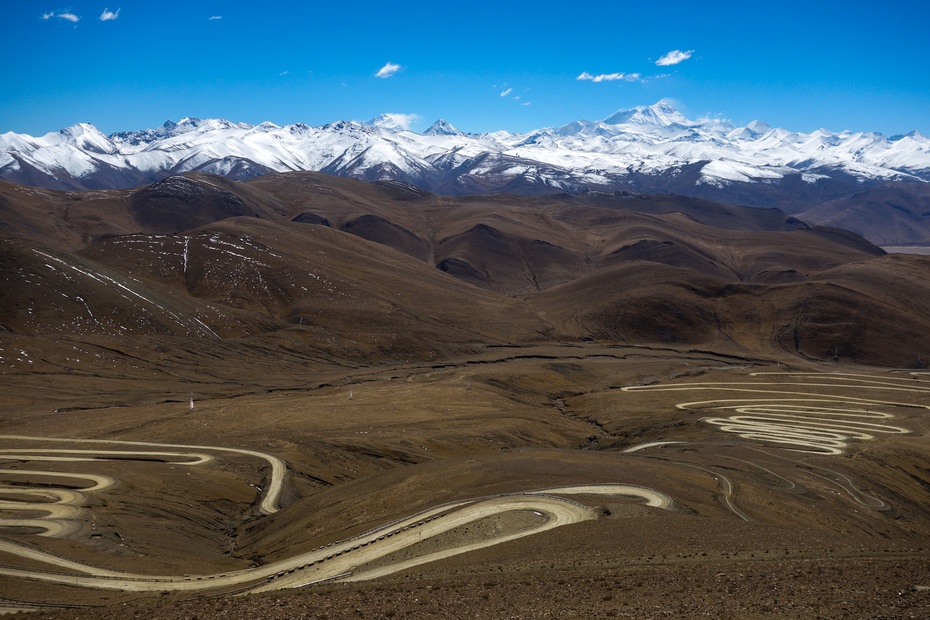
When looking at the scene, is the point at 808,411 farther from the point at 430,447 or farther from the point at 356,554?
the point at 356,554

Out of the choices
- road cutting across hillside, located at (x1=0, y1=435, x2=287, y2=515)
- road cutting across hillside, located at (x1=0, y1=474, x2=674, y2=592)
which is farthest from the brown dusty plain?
road cutting across hillside, located at (x1=0, y1=435, x2=287, y2=515)

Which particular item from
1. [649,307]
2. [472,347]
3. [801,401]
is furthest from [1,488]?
[649,307]

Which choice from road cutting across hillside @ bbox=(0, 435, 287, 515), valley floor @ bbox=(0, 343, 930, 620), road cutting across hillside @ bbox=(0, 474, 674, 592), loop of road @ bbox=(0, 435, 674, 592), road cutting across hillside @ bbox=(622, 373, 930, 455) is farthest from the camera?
road cutting across hillside @ bbox=(622, 373, 930, 455)

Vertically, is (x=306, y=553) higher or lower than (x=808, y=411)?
higher

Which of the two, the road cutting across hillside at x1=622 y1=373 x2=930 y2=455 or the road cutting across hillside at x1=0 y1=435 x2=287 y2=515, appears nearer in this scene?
the road cutting across hillside at x1=0 y1=435 x2=287 y2=515

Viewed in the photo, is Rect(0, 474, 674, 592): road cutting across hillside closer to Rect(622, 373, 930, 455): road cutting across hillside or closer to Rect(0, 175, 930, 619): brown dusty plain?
Rect(0, 175, 930, 619): brown dusty plain

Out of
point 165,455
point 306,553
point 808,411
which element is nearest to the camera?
point 306,553

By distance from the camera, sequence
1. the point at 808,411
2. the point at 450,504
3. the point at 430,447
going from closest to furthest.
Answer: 1. the point at 450,504
2. the point at 430,447
3. the point at 808,411

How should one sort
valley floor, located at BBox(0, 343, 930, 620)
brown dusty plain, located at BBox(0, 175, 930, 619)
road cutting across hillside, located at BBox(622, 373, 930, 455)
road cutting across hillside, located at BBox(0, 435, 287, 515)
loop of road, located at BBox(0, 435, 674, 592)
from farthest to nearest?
road cutting across hillside, located at BBox(622, 373, 930, 455) → road cutting across hillside, located at BBox(0, 435, 287, 515) → loop of road, located at BBox(0, 435, 674, 592) → brown dusty plain, located at BBox(0, 175, 930, 619) → valley floor, located at BBox(0, 343, 930, 620)

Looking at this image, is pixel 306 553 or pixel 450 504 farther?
pixel 450 504

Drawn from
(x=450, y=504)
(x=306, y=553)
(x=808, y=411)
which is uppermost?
(x=450, y=504)

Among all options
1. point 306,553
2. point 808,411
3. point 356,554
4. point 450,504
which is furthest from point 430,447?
point 808,411

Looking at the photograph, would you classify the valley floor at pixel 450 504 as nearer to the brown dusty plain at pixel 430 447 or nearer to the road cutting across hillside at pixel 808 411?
the brown dusty plain at pixel 430 447
